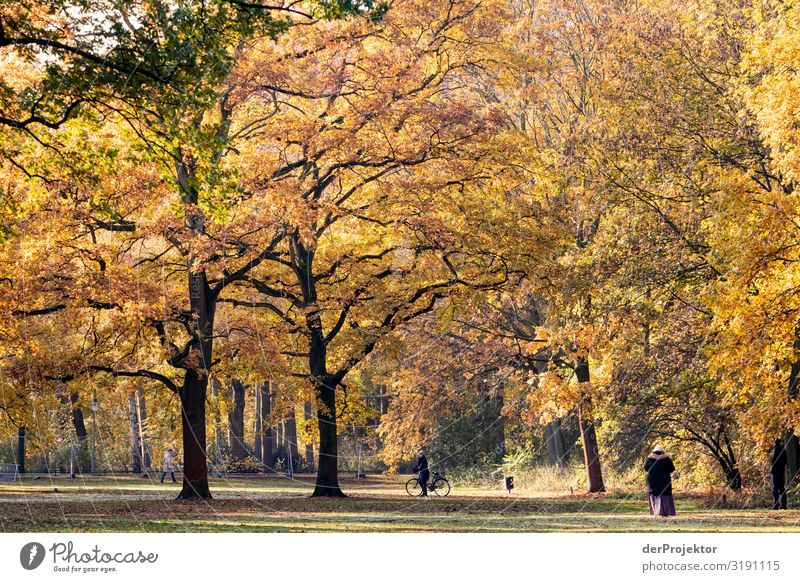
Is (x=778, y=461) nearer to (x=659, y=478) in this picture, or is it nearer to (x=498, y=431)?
(x=659, y=478)

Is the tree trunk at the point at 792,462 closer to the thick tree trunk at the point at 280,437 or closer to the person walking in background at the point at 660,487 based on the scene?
the person walking in background at the point at 660,487

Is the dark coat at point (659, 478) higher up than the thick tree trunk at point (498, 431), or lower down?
lower down

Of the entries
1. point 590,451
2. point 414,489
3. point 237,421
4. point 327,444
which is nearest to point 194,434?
point 327,444

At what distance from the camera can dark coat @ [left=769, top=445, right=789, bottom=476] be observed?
2429 centimetres

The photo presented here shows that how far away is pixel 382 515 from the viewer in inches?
867

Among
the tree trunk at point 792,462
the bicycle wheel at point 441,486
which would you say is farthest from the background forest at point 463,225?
the bicycle wheel at point 441,486

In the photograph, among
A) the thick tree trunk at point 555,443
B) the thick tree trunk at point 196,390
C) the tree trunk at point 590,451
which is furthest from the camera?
the thick tree trunk at point 555,443

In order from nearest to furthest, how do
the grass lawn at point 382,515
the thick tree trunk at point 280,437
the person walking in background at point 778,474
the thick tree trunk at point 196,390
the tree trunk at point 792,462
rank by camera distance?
the grass lawn at point 382,515 → the person walking in background at point 778,474 → the tree trunk at point 792,462 → the thick tree trunk at point 196,390 → the thick tree trunk at point 280,437

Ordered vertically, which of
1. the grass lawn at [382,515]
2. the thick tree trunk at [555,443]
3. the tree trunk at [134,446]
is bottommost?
the grass lawn at [382,515]

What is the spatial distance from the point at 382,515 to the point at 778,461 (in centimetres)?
919

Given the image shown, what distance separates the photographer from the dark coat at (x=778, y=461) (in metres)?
24.3

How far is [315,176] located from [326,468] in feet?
26.0

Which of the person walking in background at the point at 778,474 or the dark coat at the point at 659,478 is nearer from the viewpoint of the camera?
the dark coat at the point at 659,478

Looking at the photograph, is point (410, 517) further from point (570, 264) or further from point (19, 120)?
point (19, 120)
